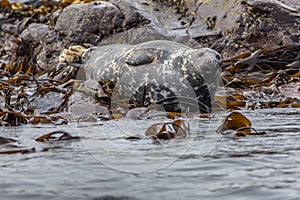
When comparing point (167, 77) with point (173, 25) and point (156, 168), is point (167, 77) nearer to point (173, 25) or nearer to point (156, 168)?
point (156, 168)

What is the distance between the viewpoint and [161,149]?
2.73 metres

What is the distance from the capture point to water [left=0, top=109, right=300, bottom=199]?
6.15ft

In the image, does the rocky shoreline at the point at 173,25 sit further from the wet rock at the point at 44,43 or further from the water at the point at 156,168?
the water at the point at 156,168

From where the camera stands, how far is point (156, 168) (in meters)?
2.26

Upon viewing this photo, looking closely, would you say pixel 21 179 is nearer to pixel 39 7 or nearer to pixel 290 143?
pixel 290 143

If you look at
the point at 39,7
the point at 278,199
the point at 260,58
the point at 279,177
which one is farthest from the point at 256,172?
the point at 39,7

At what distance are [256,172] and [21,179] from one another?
2.91 feet

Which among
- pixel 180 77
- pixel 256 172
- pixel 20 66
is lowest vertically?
pixel 20 66

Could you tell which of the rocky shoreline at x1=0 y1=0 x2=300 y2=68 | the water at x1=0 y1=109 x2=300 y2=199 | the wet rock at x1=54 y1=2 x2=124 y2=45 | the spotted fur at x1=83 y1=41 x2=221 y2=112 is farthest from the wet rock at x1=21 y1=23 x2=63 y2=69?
the water at x1=0 y1=109 x2=300 y2=199

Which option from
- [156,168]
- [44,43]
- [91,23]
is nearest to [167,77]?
[156,168]

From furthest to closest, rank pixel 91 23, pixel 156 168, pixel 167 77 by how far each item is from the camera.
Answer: pixel 91 23, pixel 167 77, pixel 156 168

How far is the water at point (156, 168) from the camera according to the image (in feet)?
6.15

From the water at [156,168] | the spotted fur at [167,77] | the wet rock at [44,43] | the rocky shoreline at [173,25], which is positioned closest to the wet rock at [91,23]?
the rocky shoreline at [173,25]

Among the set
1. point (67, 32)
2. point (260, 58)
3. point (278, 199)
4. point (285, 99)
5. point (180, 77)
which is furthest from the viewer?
point (67, 32)
